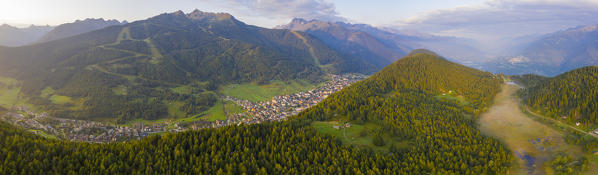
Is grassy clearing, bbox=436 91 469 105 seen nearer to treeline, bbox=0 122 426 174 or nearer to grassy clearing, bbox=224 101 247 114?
treeline, bbox=0 122 426 174

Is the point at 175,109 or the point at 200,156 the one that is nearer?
the point at 200,156

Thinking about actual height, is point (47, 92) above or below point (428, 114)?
above

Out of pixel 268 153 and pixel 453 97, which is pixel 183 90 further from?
pixel 453 97

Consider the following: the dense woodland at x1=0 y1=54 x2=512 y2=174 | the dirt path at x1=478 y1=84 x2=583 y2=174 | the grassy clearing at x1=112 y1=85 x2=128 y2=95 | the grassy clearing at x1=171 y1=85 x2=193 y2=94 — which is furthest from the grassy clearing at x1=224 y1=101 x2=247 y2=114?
the dirt path at x1=478 y1=84 x2=583 y2=174

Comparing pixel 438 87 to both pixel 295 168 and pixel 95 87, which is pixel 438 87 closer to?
pixel 295 168

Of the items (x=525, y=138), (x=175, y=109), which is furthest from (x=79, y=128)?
(x=525, y=138)

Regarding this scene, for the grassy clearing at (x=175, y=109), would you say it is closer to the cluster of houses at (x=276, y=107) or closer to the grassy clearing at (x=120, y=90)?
the cluster of houses at (x=276, y=107)

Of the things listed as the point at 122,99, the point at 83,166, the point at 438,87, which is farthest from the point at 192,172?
the point at 122,99
